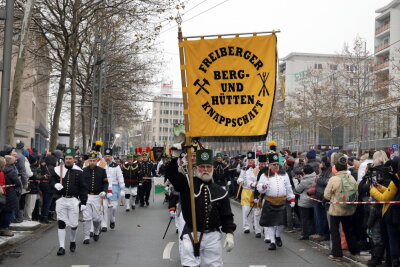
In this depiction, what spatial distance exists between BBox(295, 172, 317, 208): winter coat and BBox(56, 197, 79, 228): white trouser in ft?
16.4

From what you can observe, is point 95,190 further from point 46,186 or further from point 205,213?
point 205,213

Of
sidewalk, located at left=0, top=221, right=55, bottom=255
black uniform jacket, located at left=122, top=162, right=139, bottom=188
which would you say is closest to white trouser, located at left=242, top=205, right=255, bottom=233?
sidewalk, located at left=0, top=221, right=55, bottom=255

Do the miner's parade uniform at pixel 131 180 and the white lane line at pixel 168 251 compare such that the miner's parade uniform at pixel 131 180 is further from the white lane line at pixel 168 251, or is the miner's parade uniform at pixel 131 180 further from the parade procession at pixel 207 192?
the white lane line at pixel 168 251

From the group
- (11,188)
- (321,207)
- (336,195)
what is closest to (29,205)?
(11,188)

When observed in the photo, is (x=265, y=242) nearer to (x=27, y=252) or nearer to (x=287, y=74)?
(x=27, y=252)

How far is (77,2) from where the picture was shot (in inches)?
999

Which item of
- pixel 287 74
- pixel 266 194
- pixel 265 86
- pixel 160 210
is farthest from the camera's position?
pixel 287 74

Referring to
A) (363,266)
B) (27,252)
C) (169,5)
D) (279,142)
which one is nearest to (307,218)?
(363,266)

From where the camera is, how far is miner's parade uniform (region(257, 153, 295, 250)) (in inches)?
483

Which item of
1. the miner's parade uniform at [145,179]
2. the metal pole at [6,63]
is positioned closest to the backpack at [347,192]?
the metal pole at [6,63]

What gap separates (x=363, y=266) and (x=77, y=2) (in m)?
18.8

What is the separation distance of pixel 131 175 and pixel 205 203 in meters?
15.0

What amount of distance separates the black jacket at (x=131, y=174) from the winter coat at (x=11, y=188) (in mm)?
8824

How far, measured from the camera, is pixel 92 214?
13.2m
